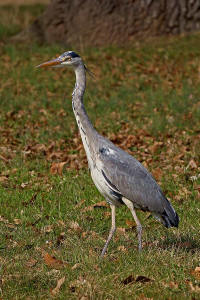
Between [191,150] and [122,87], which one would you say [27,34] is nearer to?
[122,87]

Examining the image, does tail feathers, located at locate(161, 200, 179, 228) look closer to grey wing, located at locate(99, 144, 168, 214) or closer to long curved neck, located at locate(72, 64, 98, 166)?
grey wing, located at locate(99, 144, 168, 214)

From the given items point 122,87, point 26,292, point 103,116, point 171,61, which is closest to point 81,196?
point 26,292

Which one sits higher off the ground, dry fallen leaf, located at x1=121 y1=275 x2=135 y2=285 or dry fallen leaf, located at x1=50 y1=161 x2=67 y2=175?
dry fallen leaf, located at x1=121 y1=275 x2=135 y2=285

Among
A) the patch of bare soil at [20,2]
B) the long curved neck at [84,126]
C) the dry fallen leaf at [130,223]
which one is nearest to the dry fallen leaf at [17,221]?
the dry fallen leaf at [130,223]

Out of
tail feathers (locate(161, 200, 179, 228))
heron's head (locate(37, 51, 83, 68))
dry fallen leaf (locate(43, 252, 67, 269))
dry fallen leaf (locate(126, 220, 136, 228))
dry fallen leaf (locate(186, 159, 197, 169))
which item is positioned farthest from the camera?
dry fallen leaf (locate(186, 159, 197, 169))

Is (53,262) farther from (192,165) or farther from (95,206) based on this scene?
(192,165)

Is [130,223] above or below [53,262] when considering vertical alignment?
below

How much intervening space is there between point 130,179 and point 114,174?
21cm

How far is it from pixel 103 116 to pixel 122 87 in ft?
6.10

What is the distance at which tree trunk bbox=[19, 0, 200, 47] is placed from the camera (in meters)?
16.4

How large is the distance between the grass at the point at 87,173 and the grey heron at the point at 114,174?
36cm

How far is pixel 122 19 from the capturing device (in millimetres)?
16562

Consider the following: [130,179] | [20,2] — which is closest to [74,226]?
→ [130,179]

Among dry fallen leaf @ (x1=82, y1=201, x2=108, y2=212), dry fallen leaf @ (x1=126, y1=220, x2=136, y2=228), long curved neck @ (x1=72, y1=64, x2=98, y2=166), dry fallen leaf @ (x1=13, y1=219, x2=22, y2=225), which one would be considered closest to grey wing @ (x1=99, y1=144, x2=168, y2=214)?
long curved neck @ (x1=72, y1=64, x2=98, y2=166)
